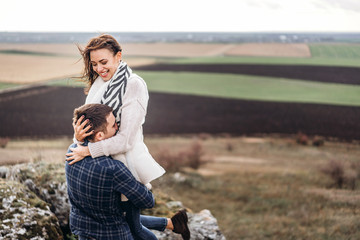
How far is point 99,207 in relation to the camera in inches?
107

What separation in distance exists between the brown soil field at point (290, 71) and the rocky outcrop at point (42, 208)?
42.2 metres

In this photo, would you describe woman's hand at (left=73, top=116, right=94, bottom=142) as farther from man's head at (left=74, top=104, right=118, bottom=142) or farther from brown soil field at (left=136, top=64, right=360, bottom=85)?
brown soil field at (left=136, top=64, right=360, bottom=85)

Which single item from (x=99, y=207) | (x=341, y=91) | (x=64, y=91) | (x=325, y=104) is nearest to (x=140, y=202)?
(x=99, y=207)

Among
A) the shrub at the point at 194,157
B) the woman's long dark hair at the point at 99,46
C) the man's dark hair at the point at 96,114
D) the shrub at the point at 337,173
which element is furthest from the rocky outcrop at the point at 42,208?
the shrub at the point at 194,157

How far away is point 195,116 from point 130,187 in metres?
27.0

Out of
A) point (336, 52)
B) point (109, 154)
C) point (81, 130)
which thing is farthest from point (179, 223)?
point (336, 52)

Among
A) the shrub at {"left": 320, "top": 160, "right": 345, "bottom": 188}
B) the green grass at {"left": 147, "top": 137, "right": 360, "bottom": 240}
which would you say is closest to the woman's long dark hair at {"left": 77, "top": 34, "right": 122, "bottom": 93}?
the green grass at {"left": 147, "top": 137, "right": 360, "bottom": 240}

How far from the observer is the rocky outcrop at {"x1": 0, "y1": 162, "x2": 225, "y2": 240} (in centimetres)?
364

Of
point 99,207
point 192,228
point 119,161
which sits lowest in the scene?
point 192,228

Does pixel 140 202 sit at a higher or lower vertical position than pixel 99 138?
lower

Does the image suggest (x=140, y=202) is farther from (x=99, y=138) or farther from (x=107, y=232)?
(x=99, y=138)

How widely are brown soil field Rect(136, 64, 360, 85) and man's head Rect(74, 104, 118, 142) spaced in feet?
146

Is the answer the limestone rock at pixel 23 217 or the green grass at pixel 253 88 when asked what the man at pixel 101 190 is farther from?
the green grass at pixel 253 88

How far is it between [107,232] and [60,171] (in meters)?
2.62
